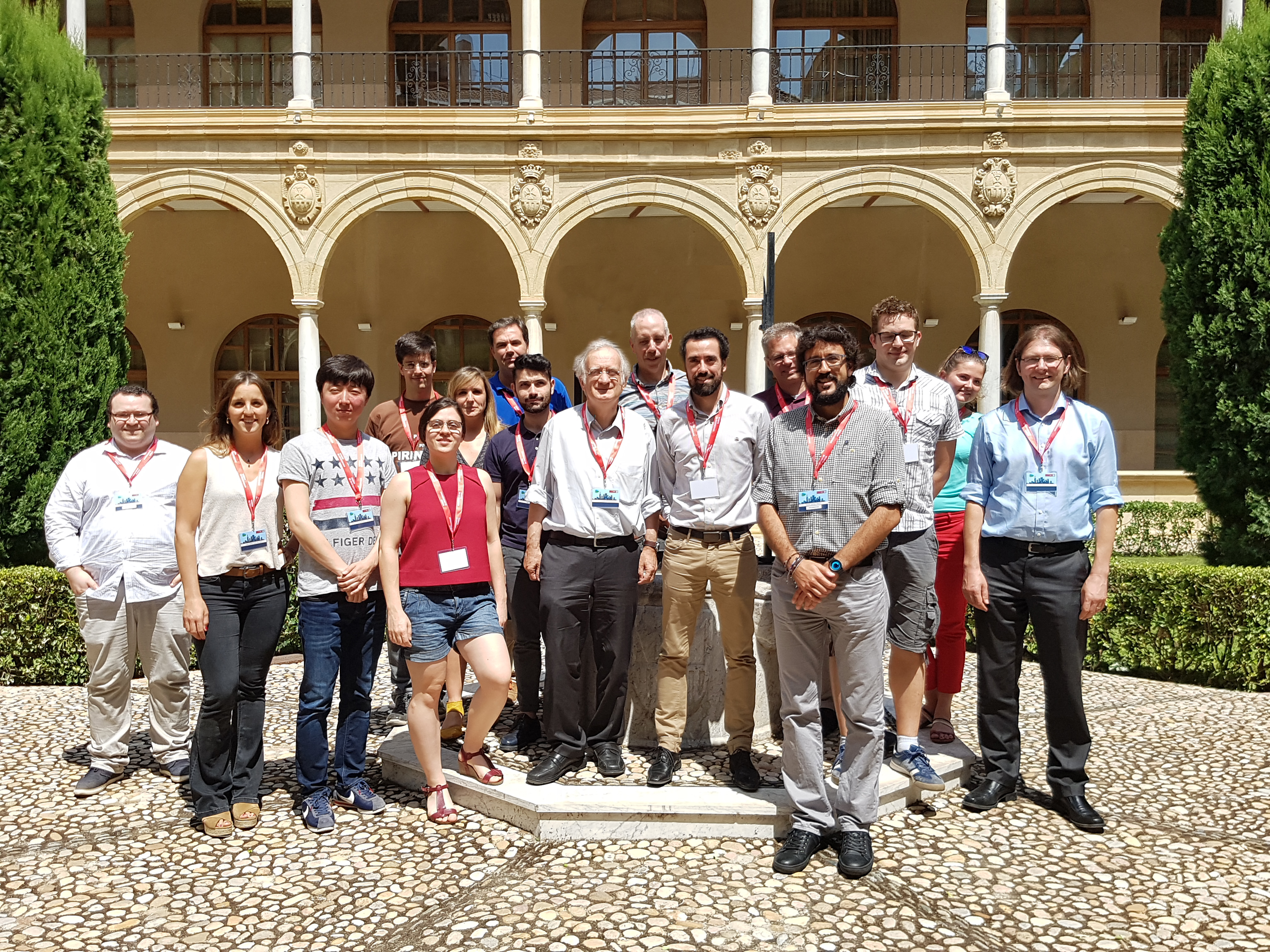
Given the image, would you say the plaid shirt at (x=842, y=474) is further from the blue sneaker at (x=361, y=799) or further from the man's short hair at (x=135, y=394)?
the man's short hair at (x=135, y=394)

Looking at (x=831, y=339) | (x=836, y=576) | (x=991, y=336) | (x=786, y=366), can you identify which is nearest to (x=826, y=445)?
(x=831, y=339)

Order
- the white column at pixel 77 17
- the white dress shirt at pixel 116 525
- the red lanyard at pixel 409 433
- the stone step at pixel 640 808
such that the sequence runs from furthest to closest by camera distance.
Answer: the white column at pixel 77 17 → the red lanyard at pixel 409 433 → the white dress shirt at pixel 116 525 → the stone step at pixel 640 808

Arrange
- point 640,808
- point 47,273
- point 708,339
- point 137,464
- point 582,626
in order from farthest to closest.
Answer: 1. point 47,273
2. point 137,464
3. point 582,626
4. point 708,339
5. point 640,808

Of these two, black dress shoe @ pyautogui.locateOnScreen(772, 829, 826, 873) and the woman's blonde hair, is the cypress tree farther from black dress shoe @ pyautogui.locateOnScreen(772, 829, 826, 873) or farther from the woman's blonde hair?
black dress shoe @ pyautogui.locateOnScreen(772, 829, 826, 873)

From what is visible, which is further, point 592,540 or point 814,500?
point 592,540

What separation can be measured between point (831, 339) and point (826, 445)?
0.39 meters

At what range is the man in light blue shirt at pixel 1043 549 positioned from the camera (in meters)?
4.03

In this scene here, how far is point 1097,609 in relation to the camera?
4.06 m

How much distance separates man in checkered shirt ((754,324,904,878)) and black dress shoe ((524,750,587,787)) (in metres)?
1.06

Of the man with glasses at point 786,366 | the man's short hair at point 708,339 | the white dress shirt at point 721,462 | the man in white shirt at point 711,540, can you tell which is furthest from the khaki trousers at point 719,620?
the man's short hair at point 708,339

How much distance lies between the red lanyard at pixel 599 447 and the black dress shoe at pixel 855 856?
1.72 metres

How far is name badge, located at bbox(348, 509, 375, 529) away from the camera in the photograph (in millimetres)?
4031

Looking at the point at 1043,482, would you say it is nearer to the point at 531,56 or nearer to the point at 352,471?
the point at 352,471

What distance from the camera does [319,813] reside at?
3.91 metres
